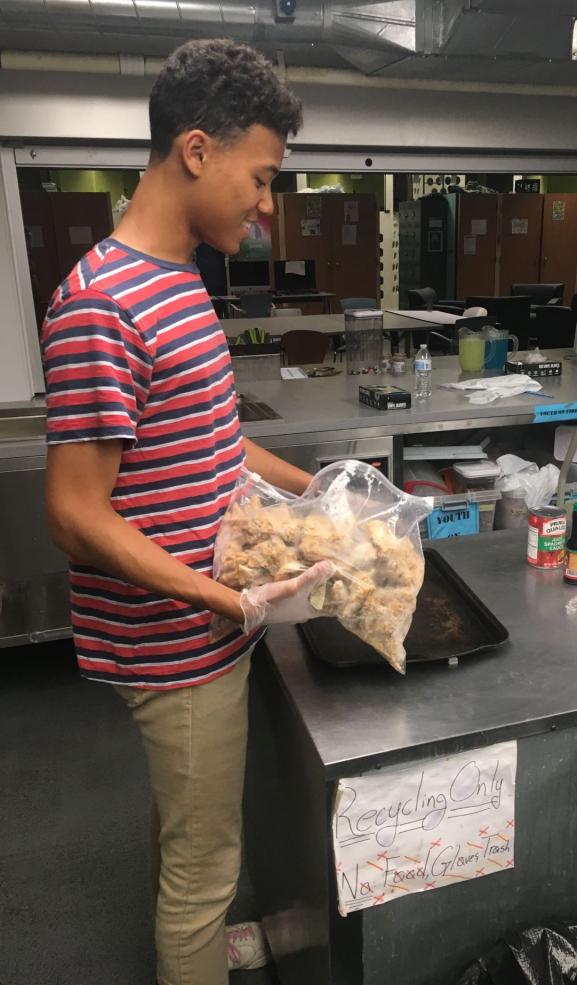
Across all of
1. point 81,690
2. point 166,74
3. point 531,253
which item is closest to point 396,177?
point 531,253

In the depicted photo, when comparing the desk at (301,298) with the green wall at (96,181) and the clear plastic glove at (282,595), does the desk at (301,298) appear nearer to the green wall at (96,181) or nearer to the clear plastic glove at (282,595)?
the green wall at (96,181)

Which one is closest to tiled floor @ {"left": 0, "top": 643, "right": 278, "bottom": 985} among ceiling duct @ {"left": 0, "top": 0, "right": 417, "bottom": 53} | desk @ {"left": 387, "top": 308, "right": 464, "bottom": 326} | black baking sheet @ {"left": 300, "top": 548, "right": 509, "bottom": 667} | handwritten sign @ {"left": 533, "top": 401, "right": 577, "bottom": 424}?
black baking sheet @ {"left": 300, "top": 548, "right": 509, "bottom": 667}

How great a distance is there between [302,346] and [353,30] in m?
2.02

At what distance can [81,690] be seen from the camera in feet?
8.32

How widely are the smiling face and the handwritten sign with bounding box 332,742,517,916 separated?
2.45 feet

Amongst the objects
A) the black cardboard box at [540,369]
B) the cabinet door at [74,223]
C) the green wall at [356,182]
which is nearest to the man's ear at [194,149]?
the black cardboard box at [540,369]

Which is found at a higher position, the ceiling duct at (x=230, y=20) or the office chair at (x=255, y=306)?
the ceiling duct at (x=230, y=20)

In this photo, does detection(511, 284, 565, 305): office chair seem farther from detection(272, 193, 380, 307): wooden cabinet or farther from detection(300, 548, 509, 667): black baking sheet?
detection(300, 548, 509, 667): black baking sheet

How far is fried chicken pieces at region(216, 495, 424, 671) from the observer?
3.06 ft

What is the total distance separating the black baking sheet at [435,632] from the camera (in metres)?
1.06

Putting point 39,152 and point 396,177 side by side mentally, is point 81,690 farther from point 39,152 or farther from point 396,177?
point 396,177

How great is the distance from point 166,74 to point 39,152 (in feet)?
10.5

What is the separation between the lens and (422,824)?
957mm

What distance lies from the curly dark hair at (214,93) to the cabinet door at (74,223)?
4.66 meters
